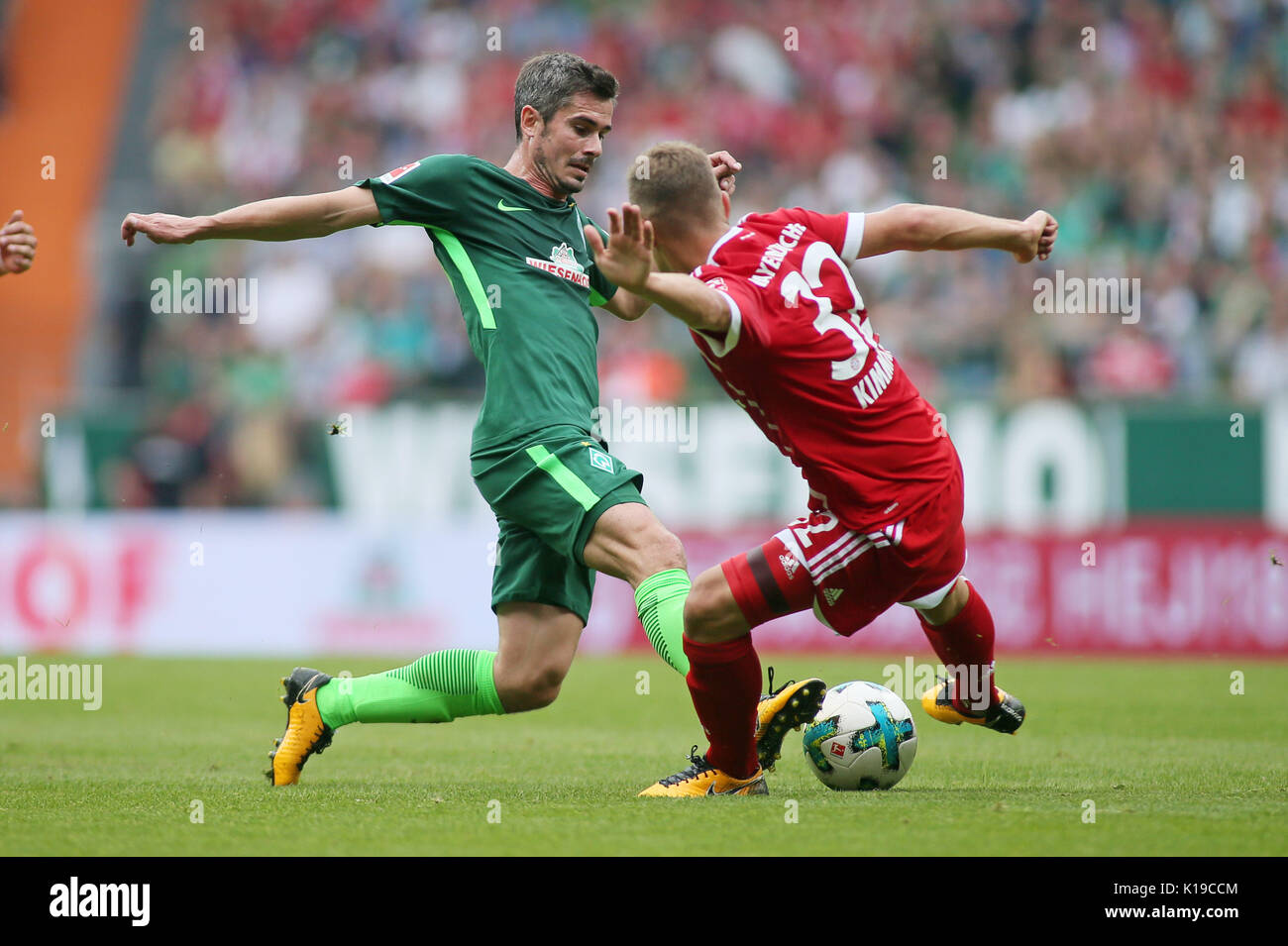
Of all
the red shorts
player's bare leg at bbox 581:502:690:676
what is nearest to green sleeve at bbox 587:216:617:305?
player's bare leg at bbox 581:502:690:676

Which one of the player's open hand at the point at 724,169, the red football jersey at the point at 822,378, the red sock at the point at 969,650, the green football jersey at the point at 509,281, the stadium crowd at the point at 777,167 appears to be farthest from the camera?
the stadium crowd at the point at 777,167

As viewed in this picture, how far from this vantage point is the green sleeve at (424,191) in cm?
555

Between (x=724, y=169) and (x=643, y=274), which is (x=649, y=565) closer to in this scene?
(x=643, y=274)

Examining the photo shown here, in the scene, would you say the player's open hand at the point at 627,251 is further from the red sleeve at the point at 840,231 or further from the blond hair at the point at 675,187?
the red sleeve at the point at 840,231

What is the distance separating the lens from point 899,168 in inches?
659

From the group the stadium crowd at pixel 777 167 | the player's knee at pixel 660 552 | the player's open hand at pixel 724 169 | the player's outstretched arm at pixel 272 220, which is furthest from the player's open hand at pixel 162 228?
the stadium crowd at pixel 777 167

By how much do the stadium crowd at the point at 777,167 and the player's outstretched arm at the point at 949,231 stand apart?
8365 mm

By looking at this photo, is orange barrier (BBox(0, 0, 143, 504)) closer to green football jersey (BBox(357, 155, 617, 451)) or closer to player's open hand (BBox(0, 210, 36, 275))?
player's open hand (BBox(0, 210, 36, 275))

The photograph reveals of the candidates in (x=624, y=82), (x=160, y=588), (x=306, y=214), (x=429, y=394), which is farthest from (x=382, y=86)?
(x=306, y=214)

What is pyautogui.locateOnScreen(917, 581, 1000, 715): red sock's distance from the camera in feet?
18.6

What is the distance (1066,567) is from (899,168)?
569 centimetres

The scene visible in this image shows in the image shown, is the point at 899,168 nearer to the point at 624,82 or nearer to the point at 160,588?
the point at 624,82

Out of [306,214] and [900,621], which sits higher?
[306,214]

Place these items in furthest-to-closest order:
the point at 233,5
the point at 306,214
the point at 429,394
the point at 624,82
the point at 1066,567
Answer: the point at 233,5 → the point at 624,82 → the point at 429,394 → the point at 1066,567 → the point at 306,214
